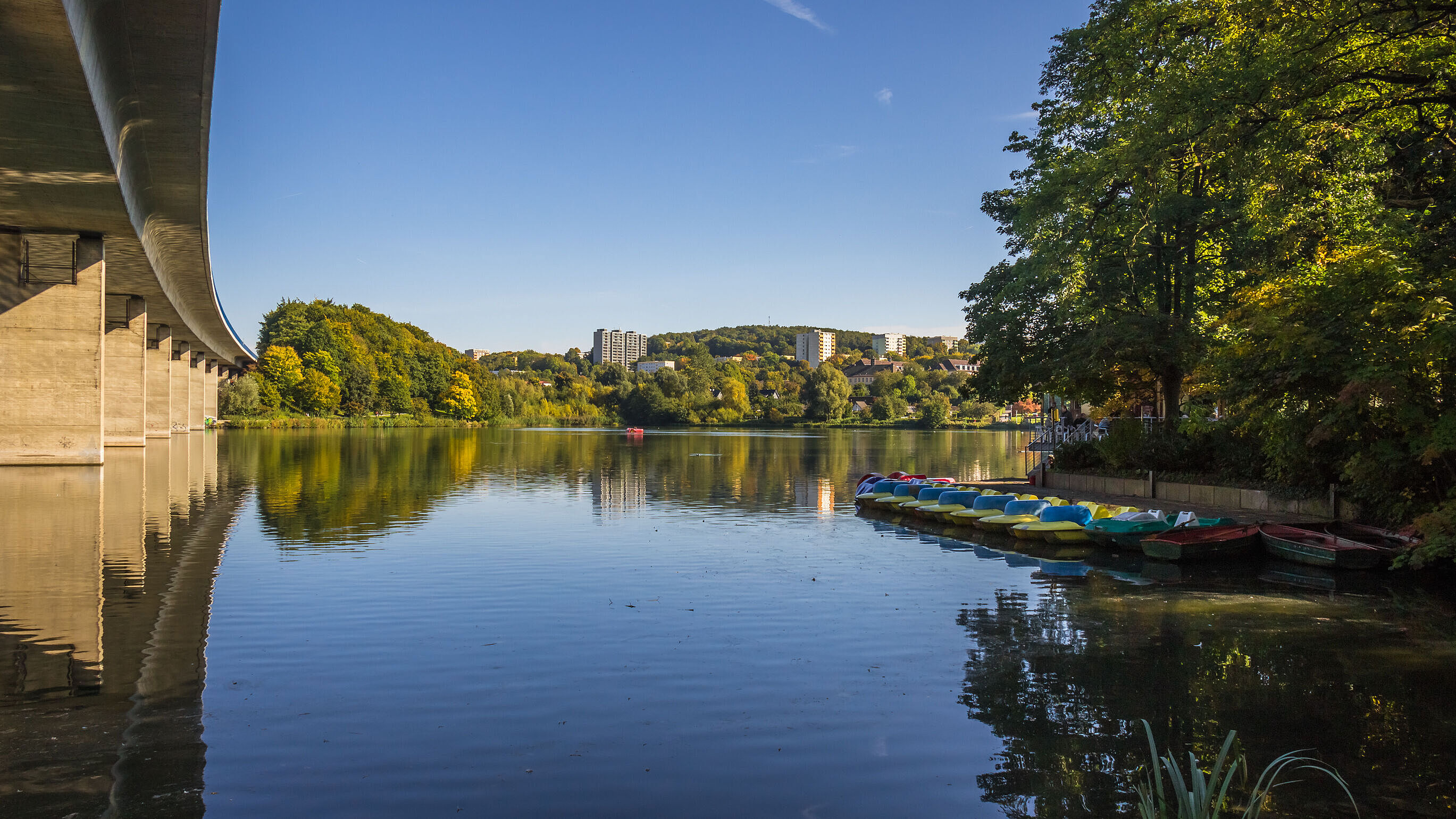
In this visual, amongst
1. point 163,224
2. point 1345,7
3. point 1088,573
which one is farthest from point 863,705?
point 163,224

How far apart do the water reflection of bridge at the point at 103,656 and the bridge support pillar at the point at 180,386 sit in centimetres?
5607

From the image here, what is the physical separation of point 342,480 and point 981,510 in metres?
22.7

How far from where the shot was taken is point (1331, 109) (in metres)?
17.9

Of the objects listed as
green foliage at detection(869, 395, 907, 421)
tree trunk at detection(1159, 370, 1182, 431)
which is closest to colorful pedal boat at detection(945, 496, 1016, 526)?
tree trunk at detection(1159, 370, 1182, 431)

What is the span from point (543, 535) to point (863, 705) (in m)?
12.8

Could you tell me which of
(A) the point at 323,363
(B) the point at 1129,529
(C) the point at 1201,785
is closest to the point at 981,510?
(B) the point at 1129,529

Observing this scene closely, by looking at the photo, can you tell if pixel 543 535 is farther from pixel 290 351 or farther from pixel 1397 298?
pixel 290 351

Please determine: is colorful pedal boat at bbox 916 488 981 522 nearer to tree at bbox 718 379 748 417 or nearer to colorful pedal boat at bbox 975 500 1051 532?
colorful pedal boat at bbox 975 500 1051 532

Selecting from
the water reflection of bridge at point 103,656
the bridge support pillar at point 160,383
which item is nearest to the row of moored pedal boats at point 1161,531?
the water reflection of bridge at point 103,656

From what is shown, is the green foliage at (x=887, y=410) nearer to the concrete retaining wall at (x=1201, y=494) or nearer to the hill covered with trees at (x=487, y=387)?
the hill covered with trees at (x=487, y=387)

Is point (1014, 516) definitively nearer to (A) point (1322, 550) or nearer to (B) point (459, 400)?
(A) point (1322, 550)

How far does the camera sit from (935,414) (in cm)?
14450

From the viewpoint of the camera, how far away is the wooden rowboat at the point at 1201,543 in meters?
18.2

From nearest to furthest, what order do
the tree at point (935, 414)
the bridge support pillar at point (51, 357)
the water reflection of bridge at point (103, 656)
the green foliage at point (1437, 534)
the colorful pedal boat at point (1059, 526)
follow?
the water reflection of bridge at point (103, 656)
the green foliage at point (1437, 534)
the colorful pedal boat at point (1059, 526)
the bridge support pillar at point (51, 357)
the tree at point (935, 414)
